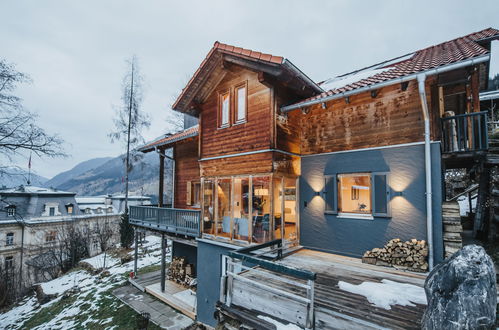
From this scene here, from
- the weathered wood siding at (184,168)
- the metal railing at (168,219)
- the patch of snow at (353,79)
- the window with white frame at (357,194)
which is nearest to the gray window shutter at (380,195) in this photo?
the window with white frame at (357,194)

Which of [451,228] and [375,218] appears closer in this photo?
[451,228]

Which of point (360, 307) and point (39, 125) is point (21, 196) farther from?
point (360, 307)

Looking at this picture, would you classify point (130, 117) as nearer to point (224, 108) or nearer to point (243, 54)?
point (224, 108)

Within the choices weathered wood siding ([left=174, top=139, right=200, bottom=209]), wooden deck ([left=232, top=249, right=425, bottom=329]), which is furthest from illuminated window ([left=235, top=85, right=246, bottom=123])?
wooden deck ([left=232, top=249, right=425, bottom=329])

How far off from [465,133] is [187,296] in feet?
36.8

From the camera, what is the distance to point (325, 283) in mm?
4527

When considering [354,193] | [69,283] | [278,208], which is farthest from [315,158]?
[69,283]

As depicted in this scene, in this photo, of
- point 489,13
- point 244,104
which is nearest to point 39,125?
point 244,104

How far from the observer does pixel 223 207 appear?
816cm

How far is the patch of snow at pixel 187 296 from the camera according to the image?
9.48 m

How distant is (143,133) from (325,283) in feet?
63.7

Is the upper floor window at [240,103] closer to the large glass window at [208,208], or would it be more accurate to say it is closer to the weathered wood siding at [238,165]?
the weathered wood siding at [238,165]

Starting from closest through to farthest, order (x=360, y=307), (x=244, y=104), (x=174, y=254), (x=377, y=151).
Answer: (x=360, y=307) < (x=377, y=151) < (x=244, y=104) < (x=174, y=254)

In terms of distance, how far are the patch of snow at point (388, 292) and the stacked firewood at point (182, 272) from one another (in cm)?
863
